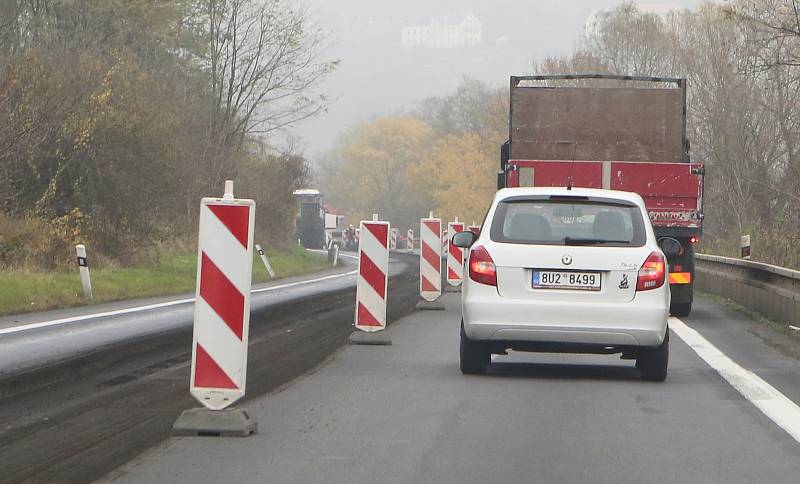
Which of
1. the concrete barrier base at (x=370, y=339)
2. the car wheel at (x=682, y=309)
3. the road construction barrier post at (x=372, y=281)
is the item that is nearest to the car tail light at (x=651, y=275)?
the concrete barrier base at (x=370, y=339)

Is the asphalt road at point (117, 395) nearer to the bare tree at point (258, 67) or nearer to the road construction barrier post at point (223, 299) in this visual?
the road construction barrier post at point (223, 299)

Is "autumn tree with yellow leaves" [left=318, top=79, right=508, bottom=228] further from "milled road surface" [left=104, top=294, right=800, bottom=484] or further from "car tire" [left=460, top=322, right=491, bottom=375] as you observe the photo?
"milled road surface" [left=104, top=294, right=800, bottom=484]

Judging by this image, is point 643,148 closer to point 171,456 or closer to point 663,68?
point 171,456

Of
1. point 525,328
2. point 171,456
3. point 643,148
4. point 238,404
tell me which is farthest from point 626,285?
point 643,148

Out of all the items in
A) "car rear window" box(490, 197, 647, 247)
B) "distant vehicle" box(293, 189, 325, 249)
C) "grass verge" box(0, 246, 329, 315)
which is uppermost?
"car rear window" box(490, 197, 647, 247)

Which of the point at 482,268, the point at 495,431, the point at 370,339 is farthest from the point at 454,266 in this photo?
the point at 495,431

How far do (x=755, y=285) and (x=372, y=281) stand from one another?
8.47 meters

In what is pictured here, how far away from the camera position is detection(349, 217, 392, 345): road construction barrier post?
49.8ft

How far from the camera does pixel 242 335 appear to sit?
28.0ft

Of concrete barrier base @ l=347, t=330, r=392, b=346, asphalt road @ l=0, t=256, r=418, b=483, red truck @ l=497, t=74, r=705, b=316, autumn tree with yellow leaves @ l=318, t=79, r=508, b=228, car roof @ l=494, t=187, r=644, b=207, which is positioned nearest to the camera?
asphalt road @ l=0, t=256, r=418, b=483

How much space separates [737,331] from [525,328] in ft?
22.8

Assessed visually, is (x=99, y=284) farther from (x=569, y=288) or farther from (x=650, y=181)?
(x=569, y=288)

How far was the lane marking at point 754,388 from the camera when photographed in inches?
363

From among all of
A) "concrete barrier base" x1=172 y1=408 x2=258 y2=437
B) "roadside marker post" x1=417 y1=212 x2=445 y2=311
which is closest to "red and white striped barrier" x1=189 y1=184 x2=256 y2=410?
"concrete barrier base" x1=172 y1=408 x2=258 y2=437
